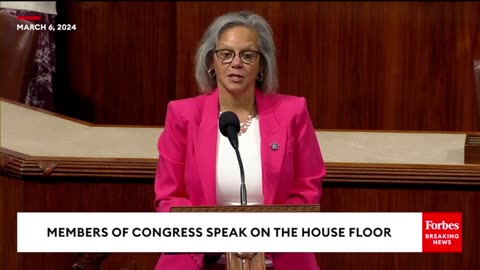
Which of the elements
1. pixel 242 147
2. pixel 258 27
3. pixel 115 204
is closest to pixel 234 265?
pixel 242 147

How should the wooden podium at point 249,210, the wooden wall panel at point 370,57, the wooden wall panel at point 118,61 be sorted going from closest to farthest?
the wooden podium at point 249,210 < the wooden wall panel at point 370,57 < the wooden wall panel at point 118,61

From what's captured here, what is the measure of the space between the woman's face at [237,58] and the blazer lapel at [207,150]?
7cm

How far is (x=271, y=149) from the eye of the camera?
2.06 metres

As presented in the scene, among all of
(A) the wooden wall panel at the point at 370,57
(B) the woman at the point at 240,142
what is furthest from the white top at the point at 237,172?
(A) the wooden wall panel at the point at 370,57

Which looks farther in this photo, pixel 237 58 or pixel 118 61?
pixel 118 61

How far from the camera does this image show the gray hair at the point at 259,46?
6.76 feet

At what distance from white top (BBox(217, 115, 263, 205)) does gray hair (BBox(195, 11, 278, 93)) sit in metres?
0.13

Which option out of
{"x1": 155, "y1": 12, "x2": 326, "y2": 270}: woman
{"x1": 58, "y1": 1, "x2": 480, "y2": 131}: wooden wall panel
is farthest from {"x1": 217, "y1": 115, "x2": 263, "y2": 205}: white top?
{"x1": 58, "y1": 1, "x2": 480, "y2": 131}: wooden wall panel

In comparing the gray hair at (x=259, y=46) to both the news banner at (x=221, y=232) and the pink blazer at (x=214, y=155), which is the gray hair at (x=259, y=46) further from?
the news banner at (x=221, y=232)

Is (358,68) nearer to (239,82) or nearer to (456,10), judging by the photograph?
(456,10)

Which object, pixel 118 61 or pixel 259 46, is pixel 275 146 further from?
pixel 118 61

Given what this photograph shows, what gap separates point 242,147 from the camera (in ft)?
6.84

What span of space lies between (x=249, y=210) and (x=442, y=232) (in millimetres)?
586

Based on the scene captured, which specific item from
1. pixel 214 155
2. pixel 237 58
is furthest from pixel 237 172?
pixel 237 58
